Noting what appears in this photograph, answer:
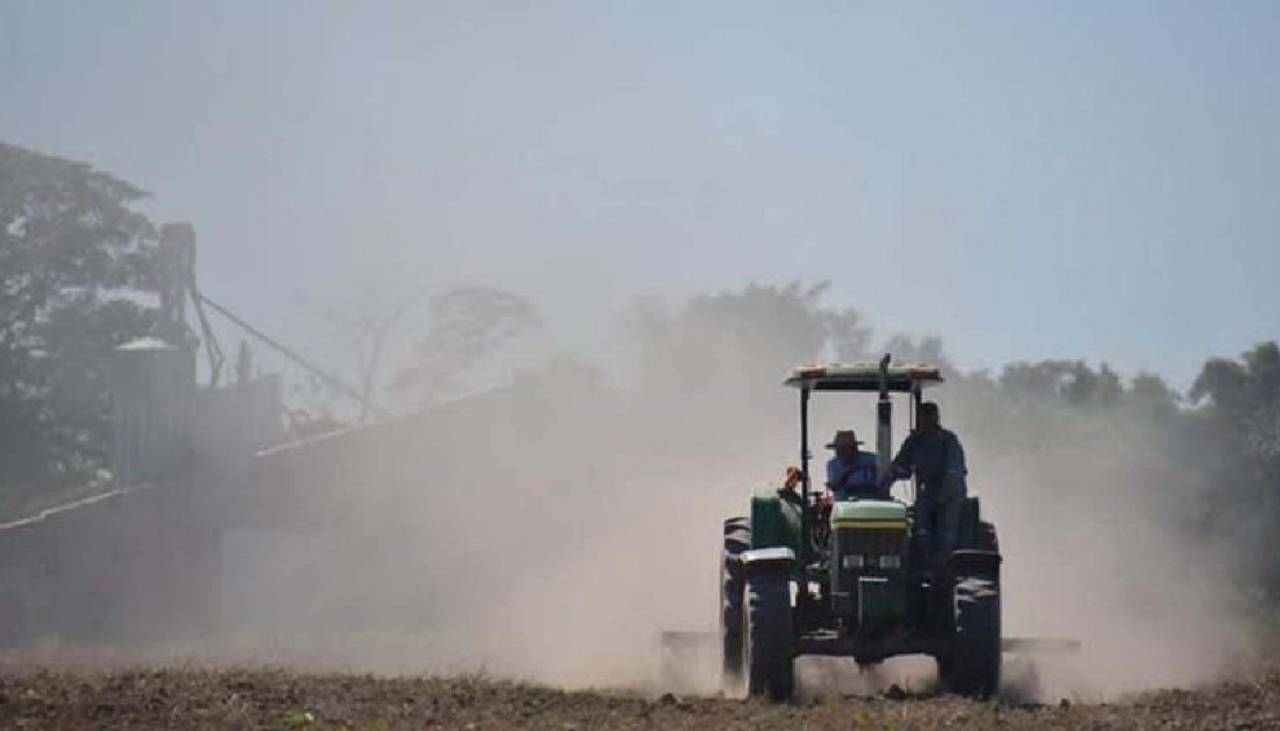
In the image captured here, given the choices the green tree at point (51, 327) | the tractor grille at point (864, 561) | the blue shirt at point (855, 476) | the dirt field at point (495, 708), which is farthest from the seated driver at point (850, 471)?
the green tree at point (51, 327)

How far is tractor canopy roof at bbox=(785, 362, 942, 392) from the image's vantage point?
2003 centimetres

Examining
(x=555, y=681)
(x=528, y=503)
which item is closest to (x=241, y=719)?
(x=555, y=681)

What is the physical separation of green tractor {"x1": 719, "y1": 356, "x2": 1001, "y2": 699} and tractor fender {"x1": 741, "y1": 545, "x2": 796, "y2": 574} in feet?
0.04

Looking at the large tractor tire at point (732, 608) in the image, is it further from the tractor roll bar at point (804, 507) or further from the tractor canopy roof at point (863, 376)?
the tractor canopy roof at point (863, 376)

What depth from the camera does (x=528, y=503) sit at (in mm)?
44125

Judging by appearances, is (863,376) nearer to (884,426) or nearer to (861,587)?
(884,426)

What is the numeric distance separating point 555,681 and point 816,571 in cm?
440

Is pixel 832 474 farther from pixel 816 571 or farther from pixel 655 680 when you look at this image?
pixel 655 680

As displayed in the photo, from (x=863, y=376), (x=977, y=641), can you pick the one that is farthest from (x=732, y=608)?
(x=977, y=641)

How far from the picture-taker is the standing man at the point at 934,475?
19531 millimetres

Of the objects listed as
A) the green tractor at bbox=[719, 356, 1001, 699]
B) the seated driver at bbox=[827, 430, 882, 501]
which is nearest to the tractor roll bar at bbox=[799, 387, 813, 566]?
the green tractor at bbox=[719, 356, 1001, 699]

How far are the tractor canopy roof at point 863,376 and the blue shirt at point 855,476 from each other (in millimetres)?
748

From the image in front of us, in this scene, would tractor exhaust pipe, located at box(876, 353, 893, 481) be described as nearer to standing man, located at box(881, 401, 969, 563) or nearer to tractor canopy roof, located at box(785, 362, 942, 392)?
tractor canopy roof, located at box(785, 362, 942, 392)

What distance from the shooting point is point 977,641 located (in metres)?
18.0
